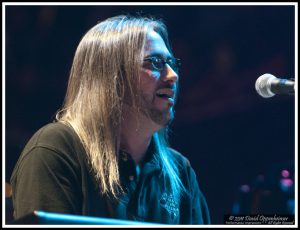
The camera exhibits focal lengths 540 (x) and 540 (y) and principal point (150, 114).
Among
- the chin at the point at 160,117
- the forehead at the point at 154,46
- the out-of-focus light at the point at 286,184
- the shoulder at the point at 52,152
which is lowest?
the out-of-focus light at the point at 286,184

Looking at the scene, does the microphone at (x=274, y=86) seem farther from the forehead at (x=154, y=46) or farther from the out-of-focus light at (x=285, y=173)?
the out-of-focus light at (x=285, y=173)

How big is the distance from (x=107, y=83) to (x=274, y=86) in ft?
2.39

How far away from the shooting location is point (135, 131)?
2348 millimetres

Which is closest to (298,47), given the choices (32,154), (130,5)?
(130,5)

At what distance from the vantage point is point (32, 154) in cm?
205

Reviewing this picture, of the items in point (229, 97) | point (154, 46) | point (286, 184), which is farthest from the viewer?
point (229, 97)

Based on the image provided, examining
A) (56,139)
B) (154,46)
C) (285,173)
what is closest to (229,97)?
(285,173)

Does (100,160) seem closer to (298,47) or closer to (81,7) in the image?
(81,7)

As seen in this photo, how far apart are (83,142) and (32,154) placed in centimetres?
22

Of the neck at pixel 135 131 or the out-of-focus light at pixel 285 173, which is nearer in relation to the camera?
the neck at pixel 135 131

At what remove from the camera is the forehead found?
7.95 feet

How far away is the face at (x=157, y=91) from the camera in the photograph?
7.69 ft

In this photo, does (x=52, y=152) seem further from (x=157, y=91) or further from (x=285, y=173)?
(x=285, y=173)

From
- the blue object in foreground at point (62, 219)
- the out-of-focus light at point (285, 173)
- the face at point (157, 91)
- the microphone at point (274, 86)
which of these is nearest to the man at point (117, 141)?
the face at point (157, 91)
